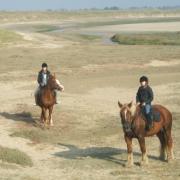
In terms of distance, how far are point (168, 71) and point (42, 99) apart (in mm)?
18471

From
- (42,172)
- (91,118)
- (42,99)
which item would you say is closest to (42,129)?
(42,99)

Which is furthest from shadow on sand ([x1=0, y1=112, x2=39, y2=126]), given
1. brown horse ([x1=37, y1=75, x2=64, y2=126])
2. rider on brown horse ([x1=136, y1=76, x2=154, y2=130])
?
rider on brown horse ([x1=136, y1=76, x2=154, y2=130])

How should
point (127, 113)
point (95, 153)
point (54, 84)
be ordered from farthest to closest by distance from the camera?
point (54, 84) < point (95, 153) < point (127, 113)

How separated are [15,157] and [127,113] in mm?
3772

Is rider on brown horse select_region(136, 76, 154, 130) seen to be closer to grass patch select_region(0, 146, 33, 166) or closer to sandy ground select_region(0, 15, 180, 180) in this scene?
sandy ground select_region(0, 15, 180, 180)

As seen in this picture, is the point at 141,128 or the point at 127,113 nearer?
the point at 127,113

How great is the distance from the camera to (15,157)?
16891 millimetres

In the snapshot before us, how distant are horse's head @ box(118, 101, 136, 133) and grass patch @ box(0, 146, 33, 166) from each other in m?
3.18

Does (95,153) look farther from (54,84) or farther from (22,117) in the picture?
(22,117)

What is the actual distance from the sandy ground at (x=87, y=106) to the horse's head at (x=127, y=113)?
1363 millimetres

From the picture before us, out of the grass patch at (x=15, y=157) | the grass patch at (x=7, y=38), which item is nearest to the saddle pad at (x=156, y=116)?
the grass patch at (x=15, y=157)

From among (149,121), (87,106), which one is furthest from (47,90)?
(149,121)

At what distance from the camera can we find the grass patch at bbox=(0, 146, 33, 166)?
1670cm

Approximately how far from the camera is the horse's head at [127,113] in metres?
15.2
